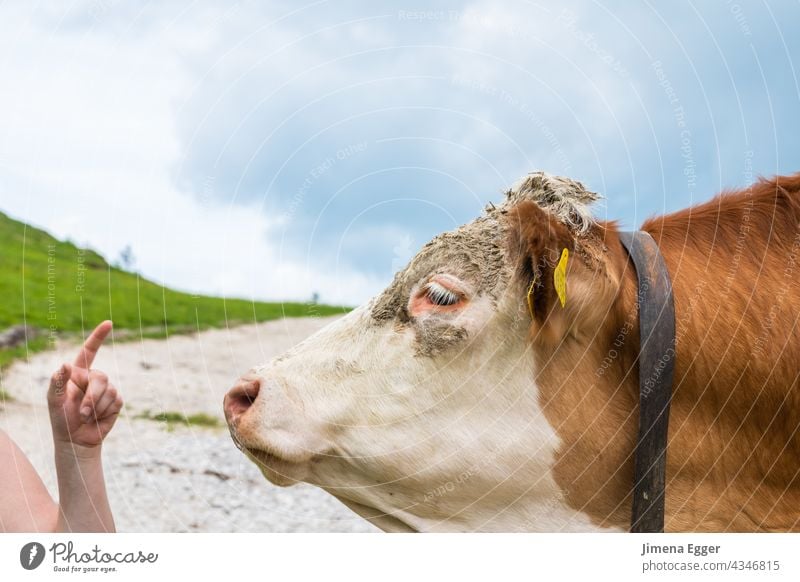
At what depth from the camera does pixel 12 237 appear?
130ft

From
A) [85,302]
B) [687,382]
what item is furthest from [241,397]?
[85,302]

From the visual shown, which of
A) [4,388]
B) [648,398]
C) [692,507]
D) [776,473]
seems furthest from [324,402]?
[4,388]

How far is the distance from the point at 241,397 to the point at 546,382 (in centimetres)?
124

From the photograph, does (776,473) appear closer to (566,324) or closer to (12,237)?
(566,324)

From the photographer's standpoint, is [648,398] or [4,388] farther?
[4,388]

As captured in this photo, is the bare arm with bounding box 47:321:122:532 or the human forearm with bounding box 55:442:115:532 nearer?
the bare arm with bounding box 47:321:122:532

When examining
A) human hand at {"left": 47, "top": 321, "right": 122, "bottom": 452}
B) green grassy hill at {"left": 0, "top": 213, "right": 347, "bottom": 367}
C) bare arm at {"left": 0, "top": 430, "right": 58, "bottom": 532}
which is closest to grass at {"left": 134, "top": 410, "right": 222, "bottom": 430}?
green grassy hill at {"left": 0, "top": 213, "right": 347, "bottom": 367}

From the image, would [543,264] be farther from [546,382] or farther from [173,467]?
[173,467]

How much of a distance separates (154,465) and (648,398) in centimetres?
1026

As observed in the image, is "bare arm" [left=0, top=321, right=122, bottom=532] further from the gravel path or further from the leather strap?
the gravel path

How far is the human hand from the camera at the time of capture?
304cm

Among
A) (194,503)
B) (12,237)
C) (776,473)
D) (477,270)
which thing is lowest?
(194,503)

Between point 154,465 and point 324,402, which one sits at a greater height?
point 324,402
